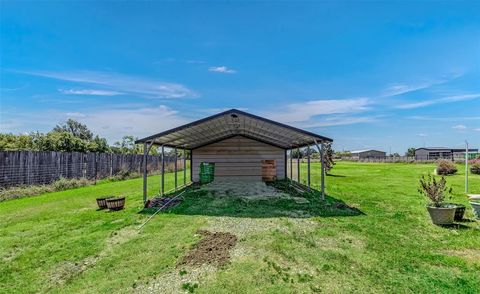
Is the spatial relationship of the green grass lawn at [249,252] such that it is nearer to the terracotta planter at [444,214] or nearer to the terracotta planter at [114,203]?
the terracotta planter at [444,214]

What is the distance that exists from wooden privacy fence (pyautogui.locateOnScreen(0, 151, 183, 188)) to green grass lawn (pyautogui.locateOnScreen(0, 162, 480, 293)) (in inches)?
158

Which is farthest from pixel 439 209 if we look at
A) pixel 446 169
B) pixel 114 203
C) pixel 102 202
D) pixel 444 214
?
pixel 446 169

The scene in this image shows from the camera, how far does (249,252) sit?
4555mm

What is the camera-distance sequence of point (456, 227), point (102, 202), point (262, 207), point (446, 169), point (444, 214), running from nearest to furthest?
point (456, 227) → point (444, 214) → point (262, 207) → point (102, 202) → point (446, 169)

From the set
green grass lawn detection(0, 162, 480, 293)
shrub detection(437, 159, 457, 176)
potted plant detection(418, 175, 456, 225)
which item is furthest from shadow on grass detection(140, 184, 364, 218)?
shrub detection(437, 159, 457, 176)

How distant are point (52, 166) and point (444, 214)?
15222mm

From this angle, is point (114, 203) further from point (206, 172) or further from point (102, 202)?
point (206, 172)

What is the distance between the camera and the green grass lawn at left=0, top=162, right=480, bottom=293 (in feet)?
11.6

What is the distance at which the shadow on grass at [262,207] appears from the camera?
7227 millimetres

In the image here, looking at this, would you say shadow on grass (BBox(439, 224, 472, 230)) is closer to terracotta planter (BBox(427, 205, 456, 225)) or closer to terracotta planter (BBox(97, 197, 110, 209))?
terracotta planter (BBox(427, 205, 456, 225))

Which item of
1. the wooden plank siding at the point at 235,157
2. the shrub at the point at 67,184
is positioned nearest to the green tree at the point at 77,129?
the shrub at the point at 67,184

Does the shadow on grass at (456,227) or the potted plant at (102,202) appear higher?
the potted plant at (102,202)

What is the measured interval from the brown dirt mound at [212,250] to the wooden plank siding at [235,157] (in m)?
10.2

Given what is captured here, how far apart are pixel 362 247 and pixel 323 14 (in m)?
7.88
